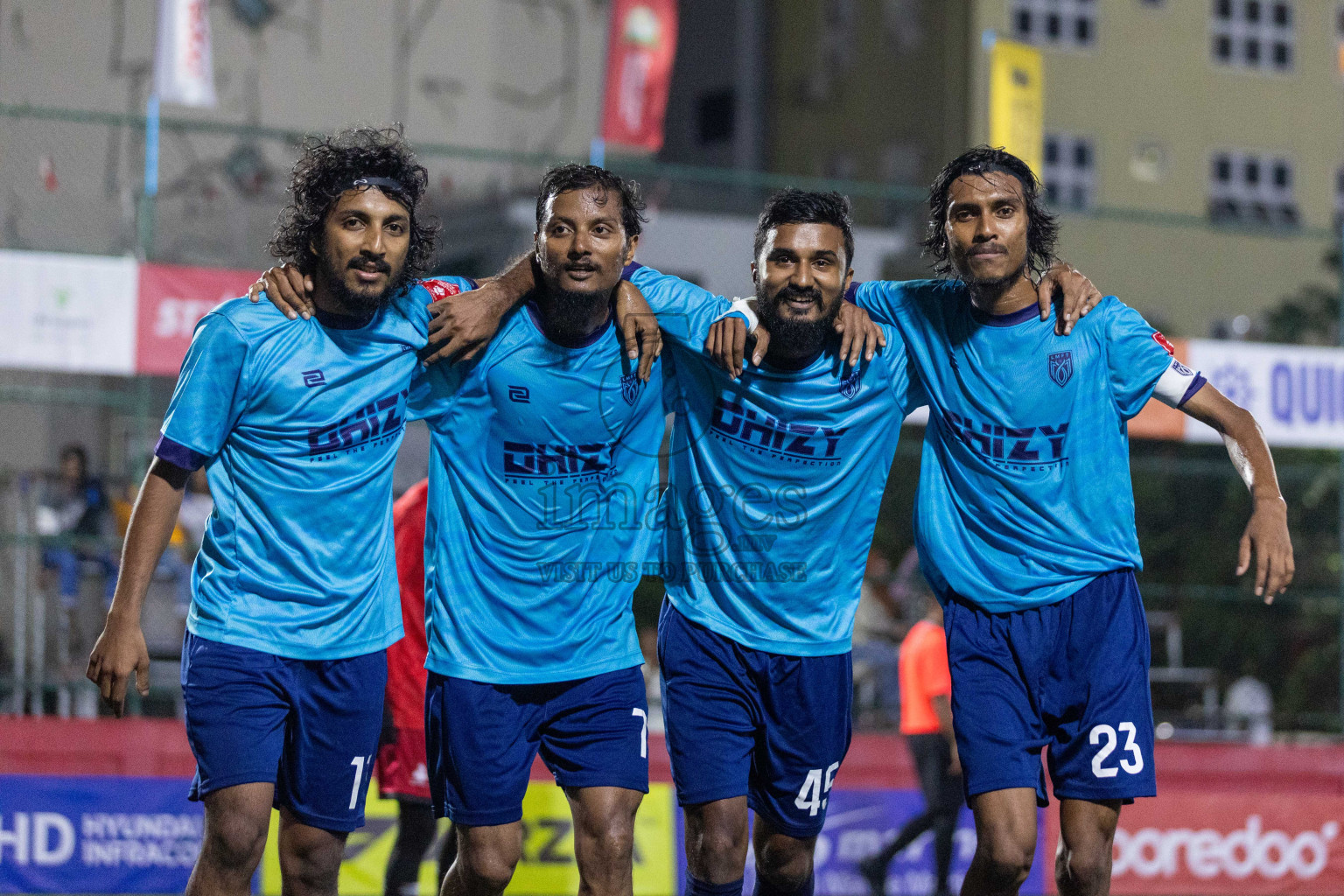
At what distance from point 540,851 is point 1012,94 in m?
8.60

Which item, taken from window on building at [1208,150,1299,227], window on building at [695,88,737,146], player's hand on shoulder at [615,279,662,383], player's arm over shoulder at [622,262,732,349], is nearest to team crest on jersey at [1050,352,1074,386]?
player's arm over shoulder at [622,262,732,349]

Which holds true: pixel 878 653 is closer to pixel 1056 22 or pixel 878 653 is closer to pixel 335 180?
pixel 335 180

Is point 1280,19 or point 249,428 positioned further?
point 1280,19

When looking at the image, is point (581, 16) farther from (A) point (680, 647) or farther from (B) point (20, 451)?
(A) point (680, 647)

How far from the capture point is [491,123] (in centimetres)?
2586

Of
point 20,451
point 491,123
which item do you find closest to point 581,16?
point 491,123

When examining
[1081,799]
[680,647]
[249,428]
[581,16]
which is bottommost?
[1081,799]

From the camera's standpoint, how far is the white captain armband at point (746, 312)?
4.94m

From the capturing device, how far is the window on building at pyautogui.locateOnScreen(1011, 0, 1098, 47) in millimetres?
27812

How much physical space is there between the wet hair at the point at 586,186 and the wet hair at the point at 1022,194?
1.00m

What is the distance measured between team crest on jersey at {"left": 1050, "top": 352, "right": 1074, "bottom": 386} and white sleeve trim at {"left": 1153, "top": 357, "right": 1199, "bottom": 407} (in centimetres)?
32

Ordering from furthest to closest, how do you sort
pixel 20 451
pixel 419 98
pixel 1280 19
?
pixel 1280 19
pixel 419 98
pixel 20 451

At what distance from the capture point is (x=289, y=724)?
4.60 meters

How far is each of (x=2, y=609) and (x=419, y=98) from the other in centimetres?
1710
